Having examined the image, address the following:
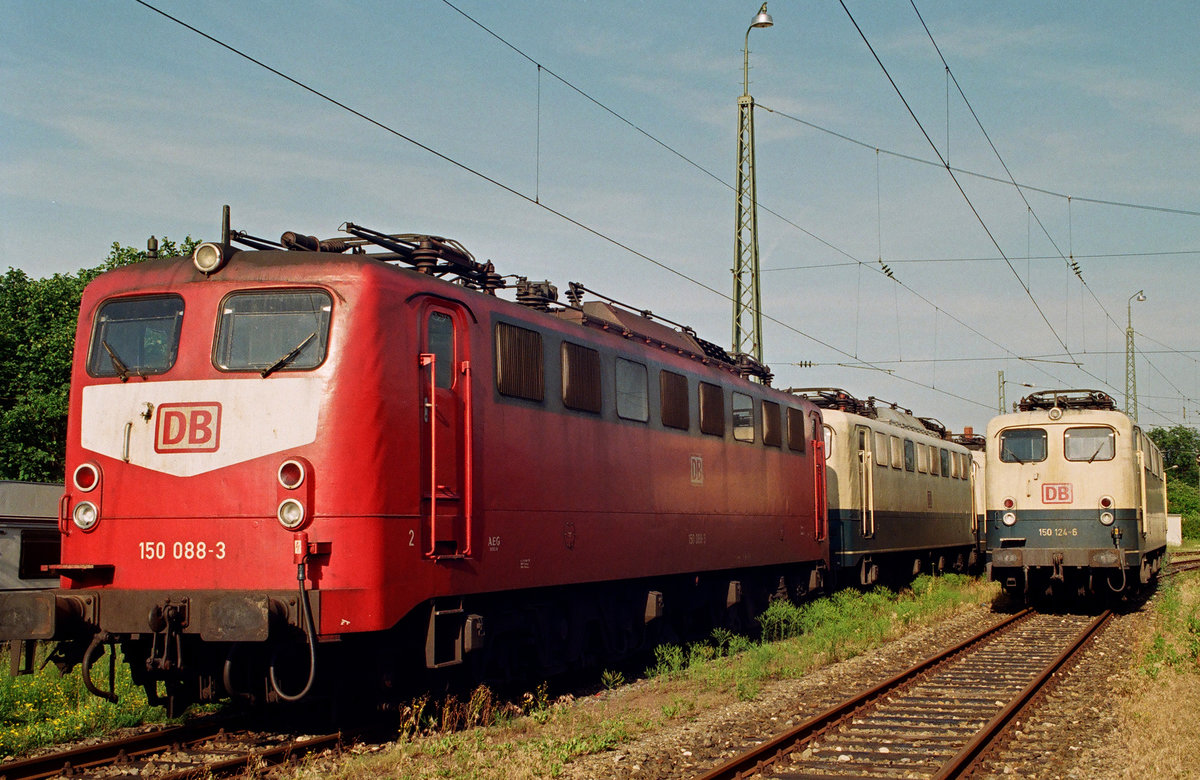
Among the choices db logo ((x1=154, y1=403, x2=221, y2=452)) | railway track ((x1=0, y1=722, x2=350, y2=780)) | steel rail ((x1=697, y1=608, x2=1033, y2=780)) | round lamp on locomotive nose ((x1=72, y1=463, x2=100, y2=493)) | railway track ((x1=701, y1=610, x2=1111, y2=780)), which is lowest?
railway track ((x1=701, y1=610, x2=1111, y2=780))

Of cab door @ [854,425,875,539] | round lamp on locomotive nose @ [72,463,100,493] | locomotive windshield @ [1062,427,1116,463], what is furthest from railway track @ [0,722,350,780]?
locomotive windshield @ [1062,427,1116,463]

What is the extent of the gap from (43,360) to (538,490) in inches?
1112

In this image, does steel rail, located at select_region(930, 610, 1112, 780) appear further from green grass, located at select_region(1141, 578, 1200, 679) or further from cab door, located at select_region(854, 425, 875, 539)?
cab door, located at select_region(854, 425, 875, 539)

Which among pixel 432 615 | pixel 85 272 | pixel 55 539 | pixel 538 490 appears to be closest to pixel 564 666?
pixel 538 490

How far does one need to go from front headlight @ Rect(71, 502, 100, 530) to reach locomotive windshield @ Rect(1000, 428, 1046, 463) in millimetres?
15851

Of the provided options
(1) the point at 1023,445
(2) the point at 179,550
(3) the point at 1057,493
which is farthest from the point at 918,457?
(2) the point at 179,550

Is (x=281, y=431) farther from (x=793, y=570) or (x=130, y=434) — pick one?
(x=793, y=570)

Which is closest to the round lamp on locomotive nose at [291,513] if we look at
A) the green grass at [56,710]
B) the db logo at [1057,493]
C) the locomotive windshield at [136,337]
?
the locomotive windshield at [136,337]

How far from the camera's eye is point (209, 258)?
9086 mm

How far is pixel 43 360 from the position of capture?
3391 cm

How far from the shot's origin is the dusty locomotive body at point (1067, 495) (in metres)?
19.2

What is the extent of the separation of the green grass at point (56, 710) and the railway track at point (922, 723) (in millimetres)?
5202

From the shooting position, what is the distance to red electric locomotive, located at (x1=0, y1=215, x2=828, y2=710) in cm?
842

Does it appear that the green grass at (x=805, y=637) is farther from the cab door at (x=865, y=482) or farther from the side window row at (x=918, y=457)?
the side window row at (x=918, y=457)
